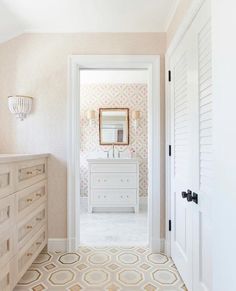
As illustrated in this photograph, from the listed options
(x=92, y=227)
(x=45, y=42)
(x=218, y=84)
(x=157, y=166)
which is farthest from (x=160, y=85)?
(x=92, y=227)

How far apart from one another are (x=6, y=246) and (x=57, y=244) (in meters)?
1.04

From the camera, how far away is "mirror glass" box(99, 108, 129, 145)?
4664mm

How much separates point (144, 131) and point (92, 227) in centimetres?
210

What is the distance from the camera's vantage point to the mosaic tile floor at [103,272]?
195cm

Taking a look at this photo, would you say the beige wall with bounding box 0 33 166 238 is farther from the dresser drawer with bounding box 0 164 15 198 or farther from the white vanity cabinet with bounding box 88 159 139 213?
the white vanity cabinet with bounding box 88 159 139 213

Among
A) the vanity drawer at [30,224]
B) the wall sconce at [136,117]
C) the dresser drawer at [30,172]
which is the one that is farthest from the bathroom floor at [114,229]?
the wall sconce at [136,117]

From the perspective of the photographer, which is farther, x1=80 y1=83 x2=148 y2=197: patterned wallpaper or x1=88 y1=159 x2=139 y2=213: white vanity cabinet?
x1=80 y1=83 x2=148 y2=197: patterned wallpaper

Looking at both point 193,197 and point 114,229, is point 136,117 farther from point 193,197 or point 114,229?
point 193,197

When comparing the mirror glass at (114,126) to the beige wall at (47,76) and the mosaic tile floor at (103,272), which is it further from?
the mosaic tile floor at (103,272)

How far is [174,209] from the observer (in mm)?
2283

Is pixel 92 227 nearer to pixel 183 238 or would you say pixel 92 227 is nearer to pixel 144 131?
pixel 183 238

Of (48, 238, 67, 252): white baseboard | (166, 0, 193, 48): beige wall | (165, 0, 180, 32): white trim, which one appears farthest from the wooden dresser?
(165, 0, 180, 32): white trim

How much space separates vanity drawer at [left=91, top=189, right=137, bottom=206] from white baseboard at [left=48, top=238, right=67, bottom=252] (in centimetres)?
162

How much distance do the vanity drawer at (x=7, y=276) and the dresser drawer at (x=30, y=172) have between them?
1.72 feet
